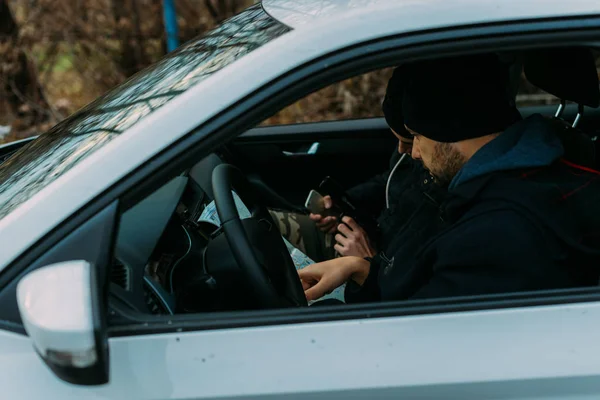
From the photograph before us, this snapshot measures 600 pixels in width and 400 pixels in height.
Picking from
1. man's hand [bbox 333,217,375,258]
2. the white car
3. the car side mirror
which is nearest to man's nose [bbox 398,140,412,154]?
man's hand [bbox 333,217,375,258]

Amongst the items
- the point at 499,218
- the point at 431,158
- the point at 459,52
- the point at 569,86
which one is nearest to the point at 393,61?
the point at 459,52

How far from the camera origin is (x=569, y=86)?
6.56 ft

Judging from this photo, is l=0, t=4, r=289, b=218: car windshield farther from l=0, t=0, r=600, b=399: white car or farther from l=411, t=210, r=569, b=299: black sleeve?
l=411, t=210, r=569, b=299: black sleeve

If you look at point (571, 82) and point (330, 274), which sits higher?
point (571, 82)

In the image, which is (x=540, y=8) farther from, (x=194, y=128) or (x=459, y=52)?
(x=194, y=128)

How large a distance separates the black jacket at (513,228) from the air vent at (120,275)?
2.04 feet

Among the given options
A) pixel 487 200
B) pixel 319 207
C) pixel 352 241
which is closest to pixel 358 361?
pixel 487 200

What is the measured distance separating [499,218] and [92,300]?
84cm

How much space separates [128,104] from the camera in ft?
5.21

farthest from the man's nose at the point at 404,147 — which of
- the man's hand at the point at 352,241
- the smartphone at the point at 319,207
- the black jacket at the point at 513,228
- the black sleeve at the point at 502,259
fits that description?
the black sleeve at the point at 502,259

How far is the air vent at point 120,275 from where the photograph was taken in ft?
4.75

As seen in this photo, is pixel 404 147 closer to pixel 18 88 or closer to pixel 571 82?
pixel 571 82

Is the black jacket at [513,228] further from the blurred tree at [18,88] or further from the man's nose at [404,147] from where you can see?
the blurred tree at [18,88]

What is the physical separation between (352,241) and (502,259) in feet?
2.86
